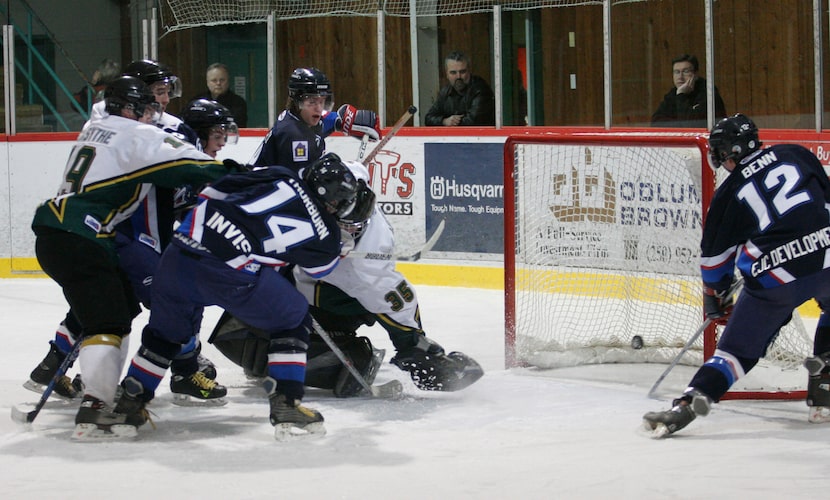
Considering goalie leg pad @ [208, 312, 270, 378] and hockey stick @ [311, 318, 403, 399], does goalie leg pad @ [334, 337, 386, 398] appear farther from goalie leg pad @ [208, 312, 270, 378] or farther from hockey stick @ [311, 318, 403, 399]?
goalie leg pad @ [208, 312, 270, 378]

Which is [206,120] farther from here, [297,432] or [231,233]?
[297,432]

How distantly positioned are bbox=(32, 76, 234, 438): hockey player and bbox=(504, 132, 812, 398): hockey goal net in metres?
1.60

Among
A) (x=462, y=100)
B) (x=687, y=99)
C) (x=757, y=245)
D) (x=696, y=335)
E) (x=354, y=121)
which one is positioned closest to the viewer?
(x=757, y=245)

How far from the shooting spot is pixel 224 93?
7.77 meters

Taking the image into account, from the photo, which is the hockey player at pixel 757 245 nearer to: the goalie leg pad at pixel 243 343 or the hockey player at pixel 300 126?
the goalie leg pad at pixel 243 343

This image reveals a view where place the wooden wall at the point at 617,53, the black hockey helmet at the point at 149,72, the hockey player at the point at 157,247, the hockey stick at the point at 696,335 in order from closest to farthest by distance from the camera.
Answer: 1. the hockey stick at the point at 696,335
2. the hockey player at the point at 157,247
3. the black hockey helmet at the point at 149,72
4. the wooden wall at the point at 617,53

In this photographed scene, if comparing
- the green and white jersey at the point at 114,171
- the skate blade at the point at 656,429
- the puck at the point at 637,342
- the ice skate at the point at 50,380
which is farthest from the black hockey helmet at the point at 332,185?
the puck at the point at 637,342

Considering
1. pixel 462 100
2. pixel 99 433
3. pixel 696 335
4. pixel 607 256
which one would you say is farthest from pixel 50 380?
pixel 462 100

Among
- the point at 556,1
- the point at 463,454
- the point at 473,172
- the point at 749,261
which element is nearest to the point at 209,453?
the point at 463,454

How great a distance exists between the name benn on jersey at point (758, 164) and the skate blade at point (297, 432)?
4.72ft

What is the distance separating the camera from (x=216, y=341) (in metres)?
4.26

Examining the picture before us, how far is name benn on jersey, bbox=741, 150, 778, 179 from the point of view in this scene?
3.49 m

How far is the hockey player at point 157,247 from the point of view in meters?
3.94

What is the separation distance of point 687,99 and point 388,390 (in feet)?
9.83
